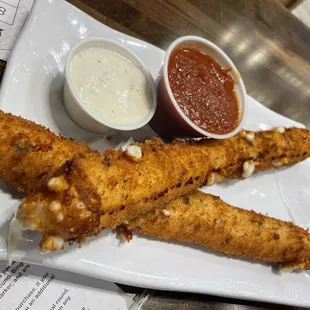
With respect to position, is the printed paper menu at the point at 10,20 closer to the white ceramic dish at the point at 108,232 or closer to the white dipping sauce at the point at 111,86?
the white ceramic dish at the point at 108,232

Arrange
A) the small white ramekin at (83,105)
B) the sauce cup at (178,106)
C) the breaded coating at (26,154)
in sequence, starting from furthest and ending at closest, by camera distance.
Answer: the sauce cup at (178,106), the small white ramekin at (83,105), the breaded coating at (26,154)

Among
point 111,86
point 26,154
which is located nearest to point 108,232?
point 26,154

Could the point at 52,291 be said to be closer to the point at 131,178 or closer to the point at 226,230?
the point at 131,178

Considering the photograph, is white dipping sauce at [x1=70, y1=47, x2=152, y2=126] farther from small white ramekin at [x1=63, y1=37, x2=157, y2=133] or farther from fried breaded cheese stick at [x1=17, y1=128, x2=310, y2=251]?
fried breaded cheese stick at [x1=17, y1=128, x2=310, y2=251]

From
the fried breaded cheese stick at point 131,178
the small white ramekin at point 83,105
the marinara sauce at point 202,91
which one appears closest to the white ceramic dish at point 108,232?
the small white ramekin at point 83,105

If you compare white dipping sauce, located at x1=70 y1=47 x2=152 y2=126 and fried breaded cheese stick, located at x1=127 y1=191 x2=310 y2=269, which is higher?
white dipping sauce, located at x1=70 y1=47 x2=152 y2=126

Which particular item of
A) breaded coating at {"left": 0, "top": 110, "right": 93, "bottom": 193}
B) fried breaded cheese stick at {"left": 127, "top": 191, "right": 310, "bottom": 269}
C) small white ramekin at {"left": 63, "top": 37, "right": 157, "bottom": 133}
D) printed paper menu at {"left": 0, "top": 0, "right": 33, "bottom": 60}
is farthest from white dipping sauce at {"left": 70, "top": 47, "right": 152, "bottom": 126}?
fried breaded cheese stick at {"left": 127, "top": 191, "right": 310, "bottom": 269}
